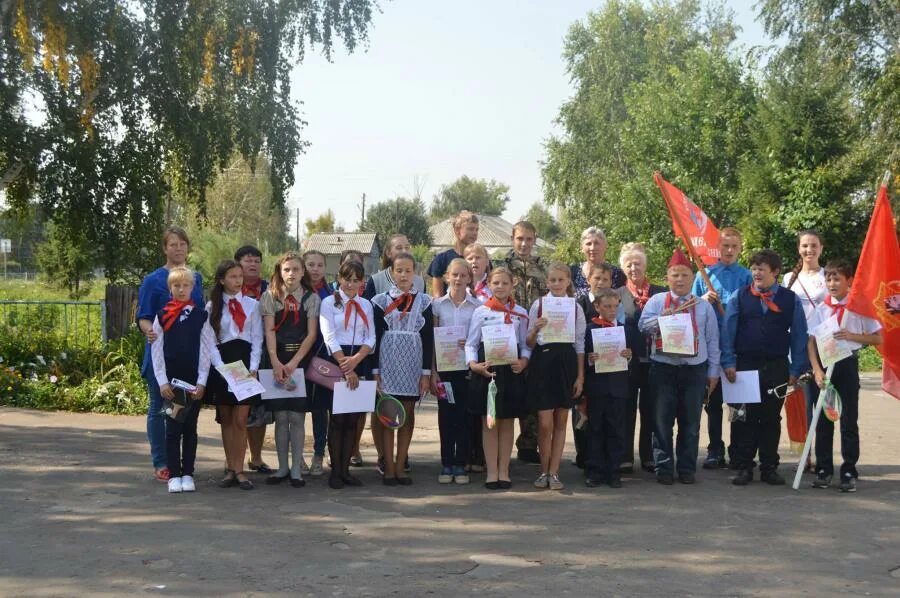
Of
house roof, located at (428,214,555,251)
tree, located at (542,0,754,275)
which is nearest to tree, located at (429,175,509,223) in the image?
house roof, located at (428,214,555,251)

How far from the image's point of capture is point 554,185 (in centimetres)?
4769

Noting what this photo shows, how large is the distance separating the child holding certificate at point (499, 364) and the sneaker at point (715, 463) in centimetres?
198

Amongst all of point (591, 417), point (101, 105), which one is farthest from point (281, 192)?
point (591, 417)

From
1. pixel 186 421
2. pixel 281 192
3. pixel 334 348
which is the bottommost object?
pixel 186 421

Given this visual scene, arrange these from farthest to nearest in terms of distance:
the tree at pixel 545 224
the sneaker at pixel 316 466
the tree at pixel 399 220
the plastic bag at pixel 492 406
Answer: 1. the tree at pixel 545 224
2. the tree at pixel 399 220
3. the sneaker at pixel 316 466
4. the plastic bag at pixel 492 406

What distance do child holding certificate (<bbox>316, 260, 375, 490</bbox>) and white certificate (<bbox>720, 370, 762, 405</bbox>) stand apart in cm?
282

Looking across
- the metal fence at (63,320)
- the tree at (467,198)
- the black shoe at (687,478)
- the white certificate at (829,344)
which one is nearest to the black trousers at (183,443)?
the black shoe at (687,478)

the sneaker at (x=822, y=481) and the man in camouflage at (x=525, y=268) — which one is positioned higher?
the man in camouflage at (x=525, y=268)

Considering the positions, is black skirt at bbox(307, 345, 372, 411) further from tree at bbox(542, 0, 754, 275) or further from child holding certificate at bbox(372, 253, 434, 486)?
tree at bbox(542, 0, 754, 275)

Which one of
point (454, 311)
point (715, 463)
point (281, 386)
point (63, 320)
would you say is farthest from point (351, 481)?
point (63, 320)

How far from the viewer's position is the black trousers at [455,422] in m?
7.64

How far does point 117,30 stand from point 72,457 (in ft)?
34.4

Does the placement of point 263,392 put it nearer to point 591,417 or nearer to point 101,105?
point 591,417

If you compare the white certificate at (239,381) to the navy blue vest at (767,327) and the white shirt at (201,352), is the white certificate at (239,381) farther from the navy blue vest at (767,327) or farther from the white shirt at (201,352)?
the navy blue vest at (767,327)
